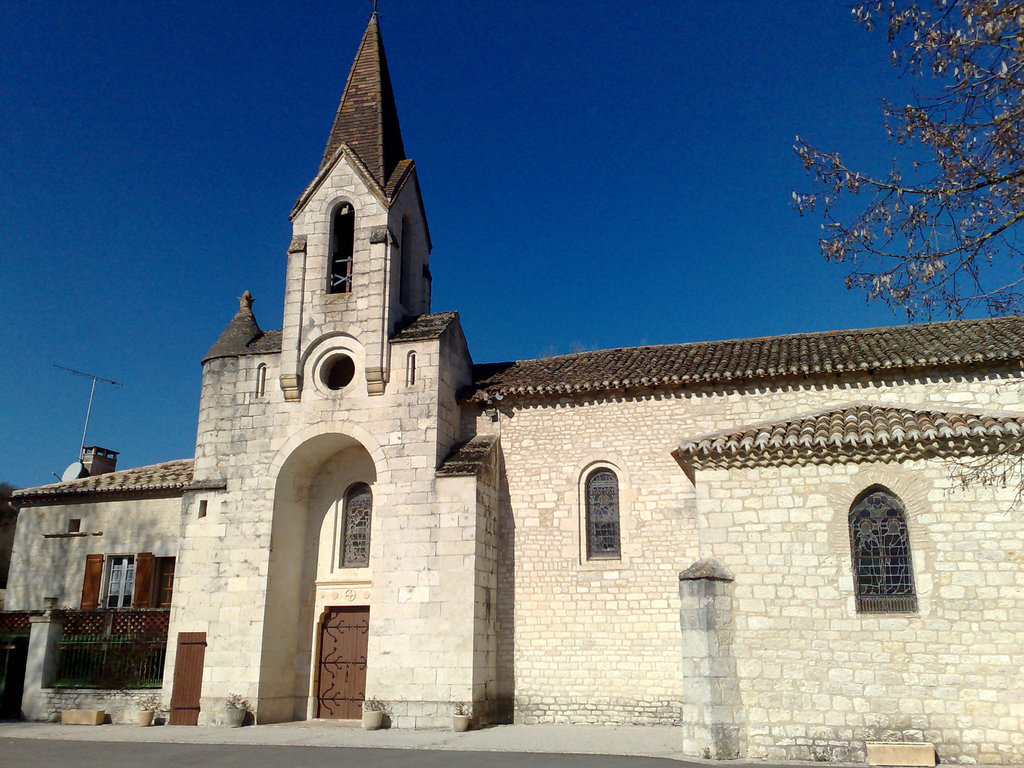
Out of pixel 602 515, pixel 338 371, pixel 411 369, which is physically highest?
pixel 338 371

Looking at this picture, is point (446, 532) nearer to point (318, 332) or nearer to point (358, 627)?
point (358, 627)

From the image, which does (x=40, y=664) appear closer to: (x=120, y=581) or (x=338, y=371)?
(x=120, y=581)

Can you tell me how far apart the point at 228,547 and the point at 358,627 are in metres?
3.24

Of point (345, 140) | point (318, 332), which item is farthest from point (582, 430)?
point (345, 140)

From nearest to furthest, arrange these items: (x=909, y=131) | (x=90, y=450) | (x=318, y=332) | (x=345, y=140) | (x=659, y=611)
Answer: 1. (x=909, y=131)
2. (x=659, y=611)
3. (x=318, y=332)
4. (x=345, y=140)
5. (x=90, y=450)

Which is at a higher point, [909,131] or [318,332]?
[318,332]

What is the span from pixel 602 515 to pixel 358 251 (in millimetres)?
8007

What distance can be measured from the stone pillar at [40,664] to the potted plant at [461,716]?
9485 mm

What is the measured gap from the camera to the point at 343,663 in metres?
17.8

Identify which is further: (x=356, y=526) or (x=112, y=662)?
(x=356, y=526)

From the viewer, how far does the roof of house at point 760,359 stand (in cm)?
1577

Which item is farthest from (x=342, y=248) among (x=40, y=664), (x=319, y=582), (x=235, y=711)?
(x=40, y=664)

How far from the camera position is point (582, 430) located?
58.0ft

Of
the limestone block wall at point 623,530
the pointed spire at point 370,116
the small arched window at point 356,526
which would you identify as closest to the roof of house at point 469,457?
the limestone block wall at point 623,530
